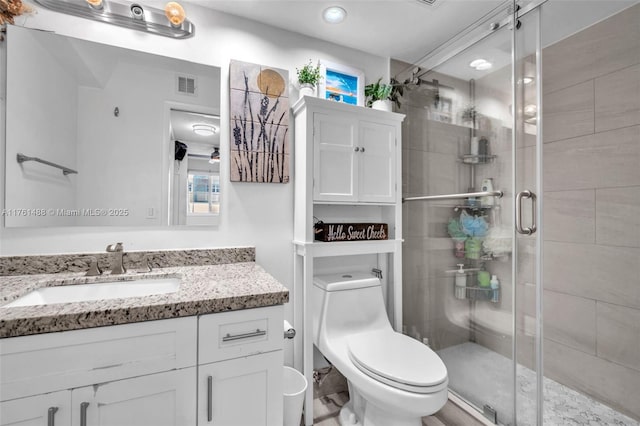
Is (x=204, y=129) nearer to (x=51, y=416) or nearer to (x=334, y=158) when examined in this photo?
(x=334, y=158)

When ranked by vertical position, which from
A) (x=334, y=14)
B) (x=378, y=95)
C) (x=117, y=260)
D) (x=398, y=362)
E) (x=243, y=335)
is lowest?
(x=398, y=362)

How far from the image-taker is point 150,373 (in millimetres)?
949

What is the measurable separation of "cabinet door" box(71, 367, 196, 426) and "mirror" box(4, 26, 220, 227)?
801 mm

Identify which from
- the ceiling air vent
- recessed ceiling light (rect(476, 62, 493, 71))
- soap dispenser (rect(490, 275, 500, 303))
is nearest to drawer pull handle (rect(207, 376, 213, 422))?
the ceiling air vent

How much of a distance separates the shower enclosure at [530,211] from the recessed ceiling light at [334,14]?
647 millimetres

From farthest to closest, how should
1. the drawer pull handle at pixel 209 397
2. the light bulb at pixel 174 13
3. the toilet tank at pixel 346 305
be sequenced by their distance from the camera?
the toilet tank at pixel 346 305, the light bulb at pixel 174 13, the drawer pull handle at pixel 209 397

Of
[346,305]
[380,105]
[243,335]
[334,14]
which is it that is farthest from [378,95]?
[243,335]

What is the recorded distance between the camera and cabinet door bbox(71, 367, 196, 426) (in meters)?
0.89

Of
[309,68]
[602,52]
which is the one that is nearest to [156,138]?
[309,68]

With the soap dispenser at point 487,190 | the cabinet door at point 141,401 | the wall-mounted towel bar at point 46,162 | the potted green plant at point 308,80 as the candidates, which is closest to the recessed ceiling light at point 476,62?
the soap dispenser at point 487,190

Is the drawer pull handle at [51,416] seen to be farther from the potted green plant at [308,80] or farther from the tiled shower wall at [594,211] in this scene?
the tiled shower wall at [594,211]

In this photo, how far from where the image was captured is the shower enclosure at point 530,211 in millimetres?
1479

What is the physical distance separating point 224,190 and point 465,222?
1.43 metres

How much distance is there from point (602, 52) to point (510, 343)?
177 centimetres
